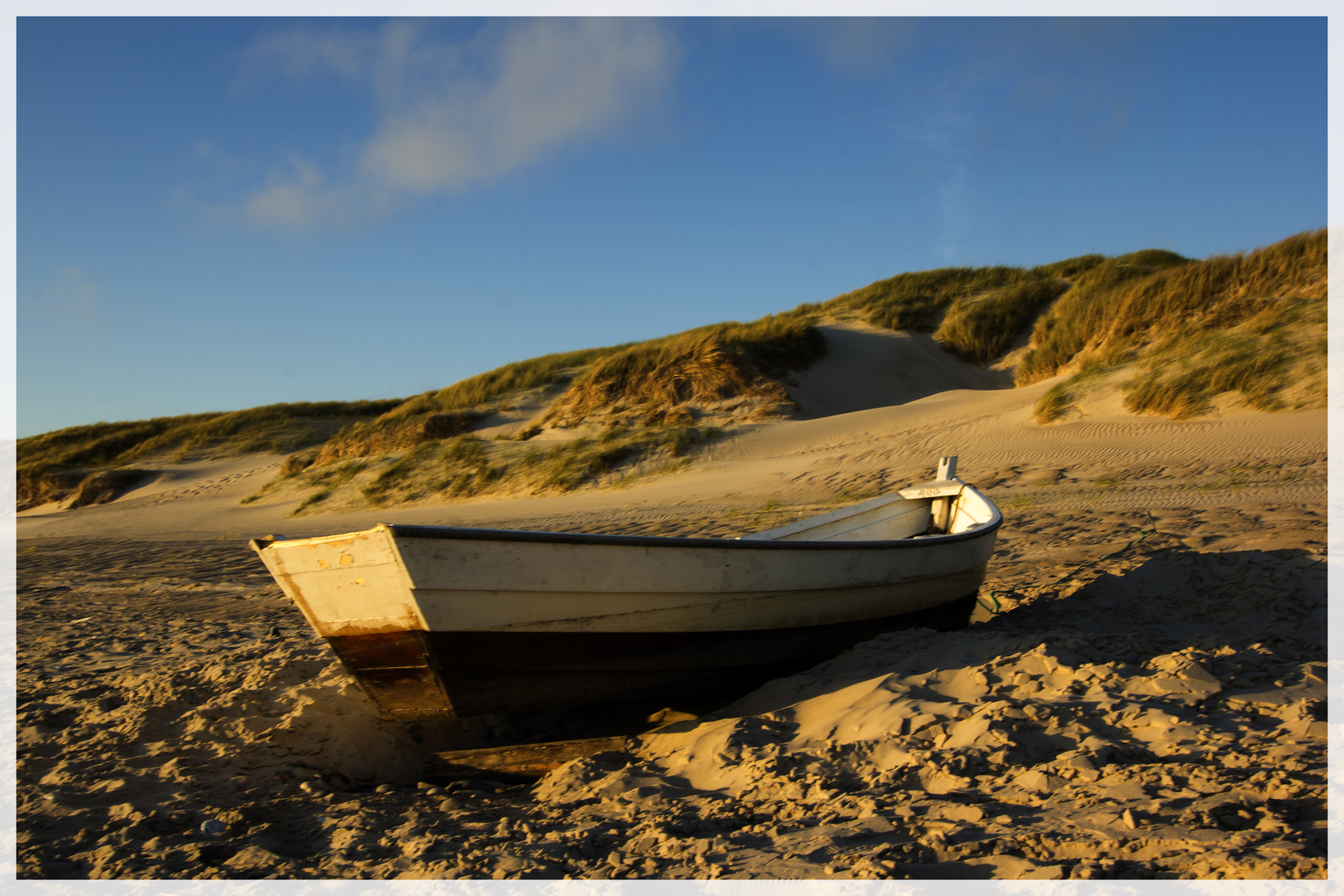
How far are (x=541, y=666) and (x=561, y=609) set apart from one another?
1.07 ft

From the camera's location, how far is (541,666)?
3.89 meters

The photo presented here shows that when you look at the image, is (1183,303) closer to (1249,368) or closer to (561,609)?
(1249,368)

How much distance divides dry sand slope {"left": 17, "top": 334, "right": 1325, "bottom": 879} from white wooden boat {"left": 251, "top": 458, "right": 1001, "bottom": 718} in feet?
1.10

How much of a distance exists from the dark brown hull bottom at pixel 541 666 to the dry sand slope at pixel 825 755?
0.86ft

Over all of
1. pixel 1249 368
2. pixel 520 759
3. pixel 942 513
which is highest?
pixel 1249 368

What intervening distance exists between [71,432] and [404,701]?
40482 mm

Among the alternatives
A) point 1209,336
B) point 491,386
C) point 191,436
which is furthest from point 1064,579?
point 191,436

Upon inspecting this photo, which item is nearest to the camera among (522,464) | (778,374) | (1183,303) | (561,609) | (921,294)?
(561,609)

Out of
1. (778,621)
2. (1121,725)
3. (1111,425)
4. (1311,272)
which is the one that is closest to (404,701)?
(778,621)

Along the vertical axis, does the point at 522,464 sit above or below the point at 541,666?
above

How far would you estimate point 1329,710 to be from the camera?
10.7 feet

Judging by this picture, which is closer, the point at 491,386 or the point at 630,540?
the point at 630,540

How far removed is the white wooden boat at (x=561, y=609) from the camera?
3.59 metres

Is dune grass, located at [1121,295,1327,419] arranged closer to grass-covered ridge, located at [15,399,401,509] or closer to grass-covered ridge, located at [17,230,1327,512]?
grass-covered ridge, located at [17,230,1327,512]
